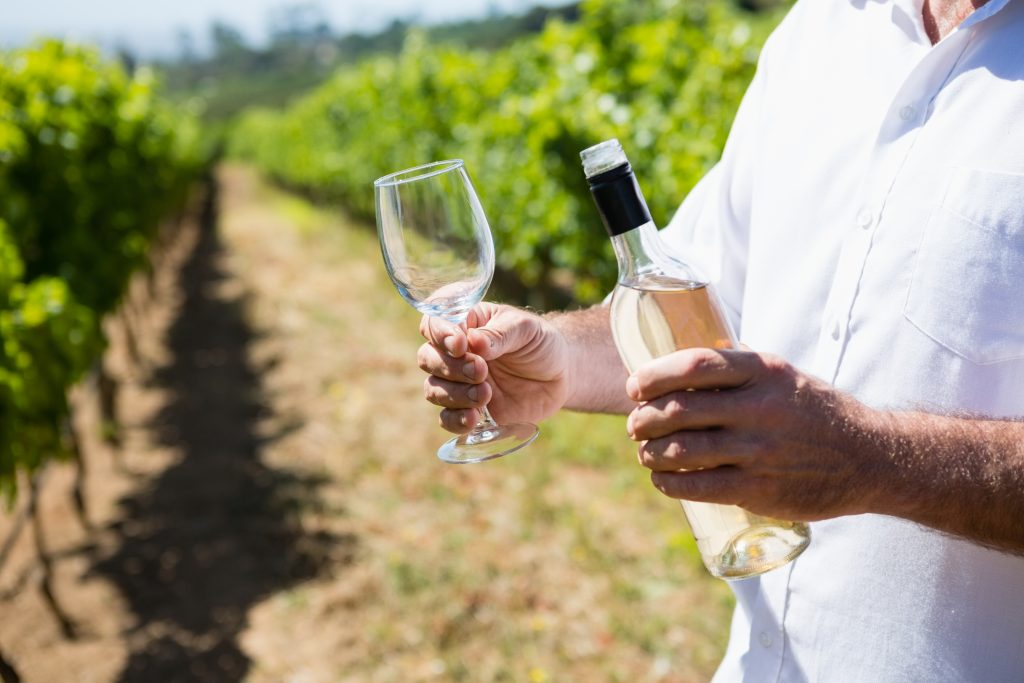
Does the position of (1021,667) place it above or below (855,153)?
below

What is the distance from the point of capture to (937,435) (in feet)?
3.83

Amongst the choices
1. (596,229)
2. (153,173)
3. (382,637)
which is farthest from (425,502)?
(153,173)

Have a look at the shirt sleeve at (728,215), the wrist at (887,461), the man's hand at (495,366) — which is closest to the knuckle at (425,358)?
the man's hand at (495,366)

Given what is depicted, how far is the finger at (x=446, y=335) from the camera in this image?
1.43 m

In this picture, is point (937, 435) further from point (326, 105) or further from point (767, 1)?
point (767, 1)

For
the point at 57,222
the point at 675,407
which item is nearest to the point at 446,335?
the point at 675,407

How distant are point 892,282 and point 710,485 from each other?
0.51 metres

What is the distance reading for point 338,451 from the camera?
691 cm

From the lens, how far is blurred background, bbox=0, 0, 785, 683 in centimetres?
439

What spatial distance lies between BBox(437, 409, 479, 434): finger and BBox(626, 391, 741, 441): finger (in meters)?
0.45

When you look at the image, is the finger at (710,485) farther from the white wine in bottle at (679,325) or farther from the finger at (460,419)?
the finger at (460,419)

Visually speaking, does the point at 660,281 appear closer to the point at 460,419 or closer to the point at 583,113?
the point at 460,419

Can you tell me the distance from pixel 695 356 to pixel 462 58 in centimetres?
1113

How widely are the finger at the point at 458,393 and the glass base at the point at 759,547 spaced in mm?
450
